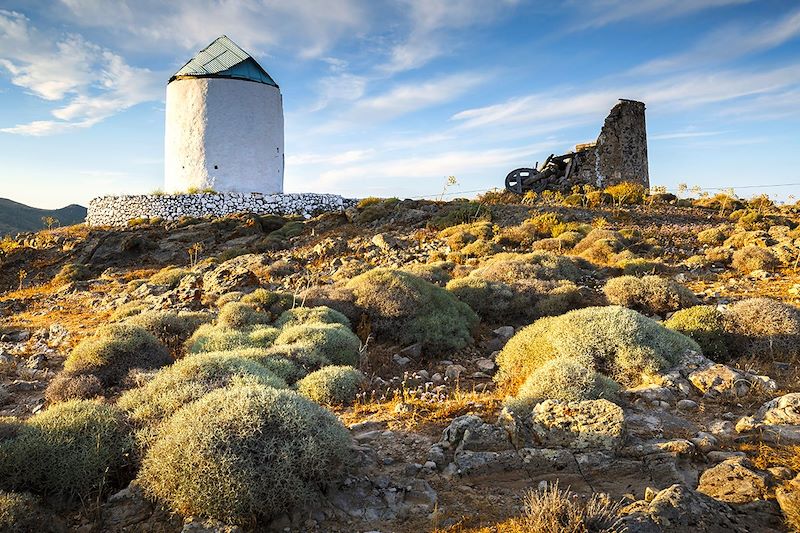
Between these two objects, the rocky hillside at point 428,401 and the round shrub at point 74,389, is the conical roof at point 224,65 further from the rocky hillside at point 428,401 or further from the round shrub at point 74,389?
the round shrub at point 74,389

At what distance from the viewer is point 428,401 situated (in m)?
5.93

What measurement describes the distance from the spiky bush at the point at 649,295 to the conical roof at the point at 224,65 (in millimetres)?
25681

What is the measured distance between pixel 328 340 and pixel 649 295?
6.11 m

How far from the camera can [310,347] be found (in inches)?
293

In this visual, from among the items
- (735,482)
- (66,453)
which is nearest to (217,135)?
(66,453)

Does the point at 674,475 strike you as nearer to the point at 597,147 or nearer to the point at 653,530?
the point at 653,530

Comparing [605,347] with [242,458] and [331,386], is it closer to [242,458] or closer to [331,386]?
[331,386]

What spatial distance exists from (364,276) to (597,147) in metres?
20.8

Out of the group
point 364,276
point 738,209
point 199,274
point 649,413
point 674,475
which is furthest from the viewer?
point 738,209

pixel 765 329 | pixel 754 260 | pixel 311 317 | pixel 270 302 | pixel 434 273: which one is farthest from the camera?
pixel 754 260

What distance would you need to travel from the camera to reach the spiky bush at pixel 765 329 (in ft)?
23.7

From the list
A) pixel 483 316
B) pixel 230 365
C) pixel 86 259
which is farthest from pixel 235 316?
pixel 86 259

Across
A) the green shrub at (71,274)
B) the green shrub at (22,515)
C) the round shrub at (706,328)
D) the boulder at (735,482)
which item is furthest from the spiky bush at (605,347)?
the green shrub at (71,274)

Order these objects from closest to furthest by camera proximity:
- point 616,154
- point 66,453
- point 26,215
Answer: point 66,453, point 616,154, point 26,215
